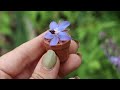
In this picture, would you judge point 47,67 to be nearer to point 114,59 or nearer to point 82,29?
point 114,59

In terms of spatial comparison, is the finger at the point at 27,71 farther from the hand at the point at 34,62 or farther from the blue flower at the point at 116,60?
the blue flower at the point at 116,60

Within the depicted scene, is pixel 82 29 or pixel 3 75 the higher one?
pixel 3 75

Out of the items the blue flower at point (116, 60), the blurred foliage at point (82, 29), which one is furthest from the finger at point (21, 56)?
the blurred foliage at point (82, 29)

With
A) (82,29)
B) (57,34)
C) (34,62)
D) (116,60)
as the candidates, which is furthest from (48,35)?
(82,29)

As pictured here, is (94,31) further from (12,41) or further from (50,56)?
(50,56)

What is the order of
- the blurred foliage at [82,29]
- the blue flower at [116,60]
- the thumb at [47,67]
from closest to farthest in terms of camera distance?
the thumb at [47,67] < the blue flower at [116,60] < the blurred foliage at [82,29]

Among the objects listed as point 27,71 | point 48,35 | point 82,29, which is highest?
point 48,35
